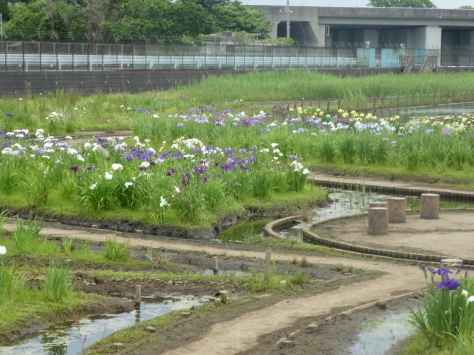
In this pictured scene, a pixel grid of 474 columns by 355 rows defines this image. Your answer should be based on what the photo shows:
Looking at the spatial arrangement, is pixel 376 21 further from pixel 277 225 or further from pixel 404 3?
pixel 277 225

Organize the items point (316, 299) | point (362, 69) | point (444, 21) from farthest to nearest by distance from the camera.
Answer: point (444, 21), point (362, 69), point (316, 299)

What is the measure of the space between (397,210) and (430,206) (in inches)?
26.5

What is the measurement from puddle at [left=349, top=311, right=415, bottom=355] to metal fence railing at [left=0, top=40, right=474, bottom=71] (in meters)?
34.8

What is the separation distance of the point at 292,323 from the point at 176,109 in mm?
26098

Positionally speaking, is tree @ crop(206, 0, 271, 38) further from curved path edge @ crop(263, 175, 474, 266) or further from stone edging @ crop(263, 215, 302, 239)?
stone edging @ crop(263, 215, 302, 239)

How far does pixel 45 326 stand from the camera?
31.7 ft

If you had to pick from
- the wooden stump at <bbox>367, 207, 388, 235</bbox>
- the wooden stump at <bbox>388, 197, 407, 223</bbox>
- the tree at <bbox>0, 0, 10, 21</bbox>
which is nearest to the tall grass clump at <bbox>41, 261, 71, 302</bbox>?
the wooden stump at <bbox>367, 207, 388, 235</bbox>

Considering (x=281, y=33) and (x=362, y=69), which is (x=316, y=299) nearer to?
(x=362, y=69)

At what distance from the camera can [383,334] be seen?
9398 millimetres

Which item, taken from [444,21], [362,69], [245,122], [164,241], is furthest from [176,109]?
[444,21]

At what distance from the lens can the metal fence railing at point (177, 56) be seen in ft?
147

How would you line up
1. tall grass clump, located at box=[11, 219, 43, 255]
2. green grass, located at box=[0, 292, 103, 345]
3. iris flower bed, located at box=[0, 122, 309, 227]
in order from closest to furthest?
green grass, located at box=[0, 292, 103, 345]
tall grass clump, located at box=[11, 219, 43, 255]
iris flower bed, located at box=[0, 122, 309, 227]

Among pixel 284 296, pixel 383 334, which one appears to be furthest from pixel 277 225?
pixel 383 334

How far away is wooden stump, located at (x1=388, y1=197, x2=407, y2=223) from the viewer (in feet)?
52.4
